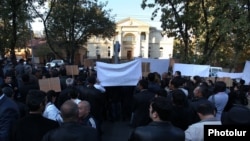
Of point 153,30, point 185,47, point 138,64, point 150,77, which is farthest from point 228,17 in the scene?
point 153,30

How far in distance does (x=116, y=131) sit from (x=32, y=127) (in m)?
6.78

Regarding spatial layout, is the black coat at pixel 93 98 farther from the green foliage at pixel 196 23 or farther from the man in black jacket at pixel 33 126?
the green foliage at pixel 196 23

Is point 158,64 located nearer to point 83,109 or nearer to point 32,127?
point 83,109

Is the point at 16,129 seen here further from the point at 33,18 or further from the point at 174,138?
the point at 33,18

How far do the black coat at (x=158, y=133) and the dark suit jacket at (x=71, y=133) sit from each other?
47 centimetres

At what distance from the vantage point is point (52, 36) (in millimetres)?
34531

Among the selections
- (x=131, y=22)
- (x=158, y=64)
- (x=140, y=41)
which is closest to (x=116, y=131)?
(x=158, y=64)

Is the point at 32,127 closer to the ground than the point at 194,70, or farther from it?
farther from it

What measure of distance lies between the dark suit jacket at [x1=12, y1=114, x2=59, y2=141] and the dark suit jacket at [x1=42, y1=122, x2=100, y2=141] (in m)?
0.65

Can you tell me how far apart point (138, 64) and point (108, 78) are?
3.32 ft

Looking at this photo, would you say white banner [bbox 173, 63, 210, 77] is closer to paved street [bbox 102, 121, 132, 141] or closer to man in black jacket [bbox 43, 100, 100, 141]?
paved street [bbox 102, 121, 132, 141]

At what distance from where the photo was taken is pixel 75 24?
3481 centimetres

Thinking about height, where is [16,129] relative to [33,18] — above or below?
below

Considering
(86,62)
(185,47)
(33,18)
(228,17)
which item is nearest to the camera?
(86,62)
